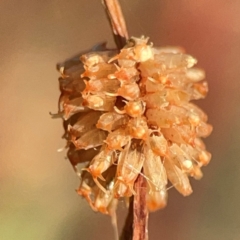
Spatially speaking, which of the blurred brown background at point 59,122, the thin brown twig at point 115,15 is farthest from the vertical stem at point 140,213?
the blurred brown background at point 59,122

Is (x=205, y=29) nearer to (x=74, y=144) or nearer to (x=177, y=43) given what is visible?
(x=177, y=43)

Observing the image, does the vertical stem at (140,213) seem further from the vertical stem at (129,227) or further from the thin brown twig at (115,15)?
the thin brown twig at (115,15)

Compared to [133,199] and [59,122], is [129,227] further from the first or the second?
[59,122]

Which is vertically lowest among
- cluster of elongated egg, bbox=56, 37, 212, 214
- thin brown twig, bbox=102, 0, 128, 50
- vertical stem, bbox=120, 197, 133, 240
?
vertical stem, bbox=120, 197, 133, 240

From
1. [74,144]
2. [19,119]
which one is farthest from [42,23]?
[74,144]

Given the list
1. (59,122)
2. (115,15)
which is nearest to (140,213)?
(115,15)

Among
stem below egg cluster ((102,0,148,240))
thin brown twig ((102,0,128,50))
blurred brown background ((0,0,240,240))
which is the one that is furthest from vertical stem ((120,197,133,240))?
blurred brown background ((0,0,240,240))

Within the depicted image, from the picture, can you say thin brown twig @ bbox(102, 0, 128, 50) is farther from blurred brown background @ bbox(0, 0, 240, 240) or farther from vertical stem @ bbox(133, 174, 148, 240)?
blurred brown background @ bbox(0, 0, 240, 240)
